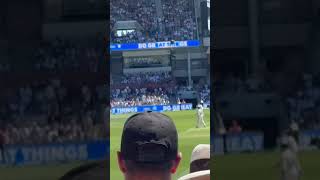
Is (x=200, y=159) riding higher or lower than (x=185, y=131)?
higher

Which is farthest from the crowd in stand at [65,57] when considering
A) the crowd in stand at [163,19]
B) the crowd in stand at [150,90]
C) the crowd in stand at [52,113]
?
the crowd in stand at [163,19]

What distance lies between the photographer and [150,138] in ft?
7.20

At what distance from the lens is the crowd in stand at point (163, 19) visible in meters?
19.4

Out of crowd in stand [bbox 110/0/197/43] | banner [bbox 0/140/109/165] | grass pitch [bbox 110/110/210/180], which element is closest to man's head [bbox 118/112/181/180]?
banner [bbox 0/140/109/165]

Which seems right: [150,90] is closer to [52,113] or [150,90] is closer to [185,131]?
[185,131]

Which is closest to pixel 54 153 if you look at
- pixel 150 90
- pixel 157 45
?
pixel 157 45

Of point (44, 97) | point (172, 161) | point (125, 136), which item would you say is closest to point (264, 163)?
point (172, 161)

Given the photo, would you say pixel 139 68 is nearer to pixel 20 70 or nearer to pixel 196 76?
pixel 196 76

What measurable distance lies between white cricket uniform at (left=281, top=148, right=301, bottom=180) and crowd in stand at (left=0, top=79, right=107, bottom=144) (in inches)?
33.3

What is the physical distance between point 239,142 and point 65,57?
910mm

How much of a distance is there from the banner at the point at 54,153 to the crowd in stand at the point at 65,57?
0.36m

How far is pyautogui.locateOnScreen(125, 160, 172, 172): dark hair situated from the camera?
227 centimetres

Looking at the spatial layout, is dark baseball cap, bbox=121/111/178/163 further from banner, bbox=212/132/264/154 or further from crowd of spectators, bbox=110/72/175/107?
crowd of spectators, bbox=110/72/175/107

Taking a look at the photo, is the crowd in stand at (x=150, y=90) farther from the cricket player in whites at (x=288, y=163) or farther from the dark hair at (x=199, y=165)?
the cricket player in whites at (x=288, y=163)
